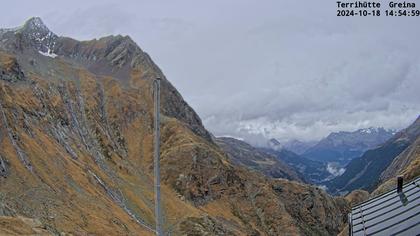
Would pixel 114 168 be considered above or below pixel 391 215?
below

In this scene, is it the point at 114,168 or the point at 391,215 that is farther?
the point at 114,168

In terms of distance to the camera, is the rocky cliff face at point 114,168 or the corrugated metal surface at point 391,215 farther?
the rocky cliff face at point 114,168

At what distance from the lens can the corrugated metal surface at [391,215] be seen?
80.9 feet

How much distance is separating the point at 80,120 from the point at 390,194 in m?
114

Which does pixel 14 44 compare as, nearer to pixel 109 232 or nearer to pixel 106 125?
pixel 106 125

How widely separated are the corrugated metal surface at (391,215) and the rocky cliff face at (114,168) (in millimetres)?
41395

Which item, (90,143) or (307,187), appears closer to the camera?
(90,143)

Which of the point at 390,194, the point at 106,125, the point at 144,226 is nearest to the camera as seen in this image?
the point at 390,194

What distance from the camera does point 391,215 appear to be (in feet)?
93.2

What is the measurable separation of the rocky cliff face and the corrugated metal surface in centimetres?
4139

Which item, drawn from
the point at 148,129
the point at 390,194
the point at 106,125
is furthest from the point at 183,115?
the point at 390,194

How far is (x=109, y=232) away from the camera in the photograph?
249ft

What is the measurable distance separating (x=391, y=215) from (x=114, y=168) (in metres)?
105

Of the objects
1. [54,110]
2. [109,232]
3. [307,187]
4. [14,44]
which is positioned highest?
[14,44]
